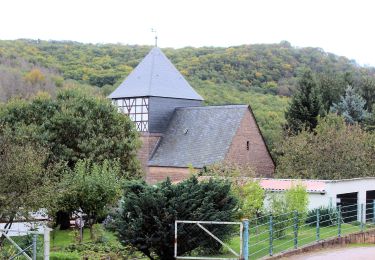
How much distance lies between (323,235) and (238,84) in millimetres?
68399

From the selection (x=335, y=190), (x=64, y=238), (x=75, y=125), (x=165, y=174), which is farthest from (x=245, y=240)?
(x=165, y=174)

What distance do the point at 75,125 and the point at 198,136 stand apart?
13914 mm

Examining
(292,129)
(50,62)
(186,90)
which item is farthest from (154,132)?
(50,62)

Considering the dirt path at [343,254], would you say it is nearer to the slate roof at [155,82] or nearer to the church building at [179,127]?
the church building at [179,127]

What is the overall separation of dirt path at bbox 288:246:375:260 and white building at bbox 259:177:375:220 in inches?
243

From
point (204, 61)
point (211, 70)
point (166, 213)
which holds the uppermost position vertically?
point (204, 61)

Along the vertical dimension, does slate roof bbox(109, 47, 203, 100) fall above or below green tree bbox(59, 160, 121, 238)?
above

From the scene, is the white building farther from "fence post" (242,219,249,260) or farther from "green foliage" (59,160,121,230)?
"fence post" (242,219,249,260)

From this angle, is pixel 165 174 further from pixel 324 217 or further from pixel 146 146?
pixel 324 217

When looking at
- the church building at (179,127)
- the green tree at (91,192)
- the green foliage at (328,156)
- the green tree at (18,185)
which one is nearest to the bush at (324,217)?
the green tree at (91,192)

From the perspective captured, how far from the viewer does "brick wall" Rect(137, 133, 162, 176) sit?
46.2 m

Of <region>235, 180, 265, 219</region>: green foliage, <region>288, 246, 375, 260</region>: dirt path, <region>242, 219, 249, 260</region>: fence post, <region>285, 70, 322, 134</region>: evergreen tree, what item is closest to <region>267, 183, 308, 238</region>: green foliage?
<region>235, 180, 265, 219</region>: green foliage

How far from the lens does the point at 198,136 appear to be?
4512 cm

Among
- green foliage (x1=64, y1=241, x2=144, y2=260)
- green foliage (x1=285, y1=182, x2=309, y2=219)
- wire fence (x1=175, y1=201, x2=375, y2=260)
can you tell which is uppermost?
green foliage (x1=285, y1=182, x2=309, y2=219)
